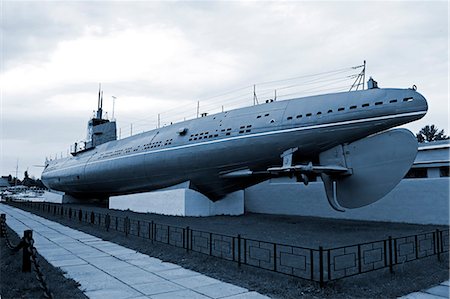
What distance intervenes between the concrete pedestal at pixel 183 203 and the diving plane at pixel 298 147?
0.55 meters

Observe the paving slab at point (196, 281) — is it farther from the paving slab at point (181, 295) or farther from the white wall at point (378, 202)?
the white wall at point (378, 202)

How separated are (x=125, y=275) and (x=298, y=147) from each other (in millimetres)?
9861

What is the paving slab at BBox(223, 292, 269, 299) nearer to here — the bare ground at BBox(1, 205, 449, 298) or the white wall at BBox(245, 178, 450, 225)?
the bare ground at BBox(1, 205, 449, 298)

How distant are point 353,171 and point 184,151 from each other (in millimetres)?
9139

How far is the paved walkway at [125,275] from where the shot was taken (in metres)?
7.03

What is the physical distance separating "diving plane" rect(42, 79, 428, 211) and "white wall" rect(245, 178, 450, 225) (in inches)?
181

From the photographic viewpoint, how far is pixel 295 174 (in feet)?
51.2

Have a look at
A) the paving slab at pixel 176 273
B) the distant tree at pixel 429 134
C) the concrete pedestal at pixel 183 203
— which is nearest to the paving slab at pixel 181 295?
the paving slab at pixel 176 273

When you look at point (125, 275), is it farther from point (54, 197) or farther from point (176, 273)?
point (54, 197)

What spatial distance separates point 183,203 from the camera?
20.8 m

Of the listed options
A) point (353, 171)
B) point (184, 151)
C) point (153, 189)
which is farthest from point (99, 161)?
point (353, 171)

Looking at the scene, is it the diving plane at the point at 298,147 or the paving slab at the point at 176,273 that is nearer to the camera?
the paving slab at the point at 176,273

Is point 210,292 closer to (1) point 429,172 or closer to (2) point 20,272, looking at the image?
(2) point 20,272

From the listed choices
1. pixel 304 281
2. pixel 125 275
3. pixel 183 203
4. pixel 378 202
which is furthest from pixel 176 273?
pixel 378 202
